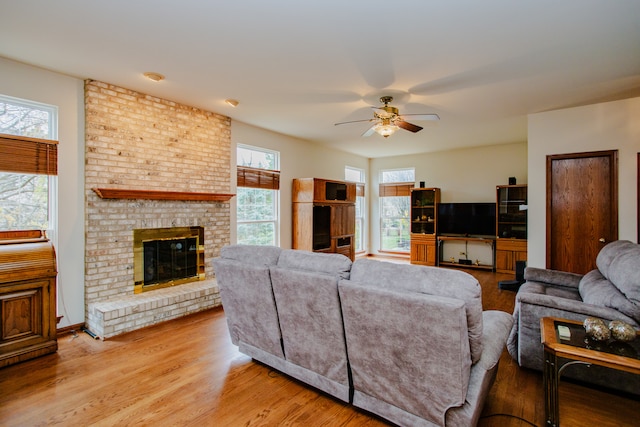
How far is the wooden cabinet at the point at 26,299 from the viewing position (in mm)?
2676

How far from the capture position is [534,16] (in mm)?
2291

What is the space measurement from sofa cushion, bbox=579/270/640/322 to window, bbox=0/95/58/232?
4.93 m

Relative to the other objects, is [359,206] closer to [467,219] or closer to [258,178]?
[467,219]

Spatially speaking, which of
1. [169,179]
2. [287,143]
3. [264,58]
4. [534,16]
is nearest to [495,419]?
[534,16]

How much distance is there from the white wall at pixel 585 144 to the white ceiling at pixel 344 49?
0.23m

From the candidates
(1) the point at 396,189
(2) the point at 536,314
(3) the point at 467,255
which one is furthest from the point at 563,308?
(1) the point at 396,189

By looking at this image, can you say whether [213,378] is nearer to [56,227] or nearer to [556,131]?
[56,227]

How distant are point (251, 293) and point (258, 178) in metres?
3.37

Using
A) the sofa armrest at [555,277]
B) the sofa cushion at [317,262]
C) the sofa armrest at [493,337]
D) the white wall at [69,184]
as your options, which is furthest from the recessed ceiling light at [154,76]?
the sofa armrest at [555,277]

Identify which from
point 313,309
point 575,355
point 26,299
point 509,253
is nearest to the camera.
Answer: point 575,355

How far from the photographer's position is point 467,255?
7289 millimetres

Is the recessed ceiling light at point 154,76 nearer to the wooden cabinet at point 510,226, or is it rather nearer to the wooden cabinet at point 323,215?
the wooden cabinet at point 323,215

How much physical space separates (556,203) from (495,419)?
3524mm

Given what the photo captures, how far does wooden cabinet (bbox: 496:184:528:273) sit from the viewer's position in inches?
253
